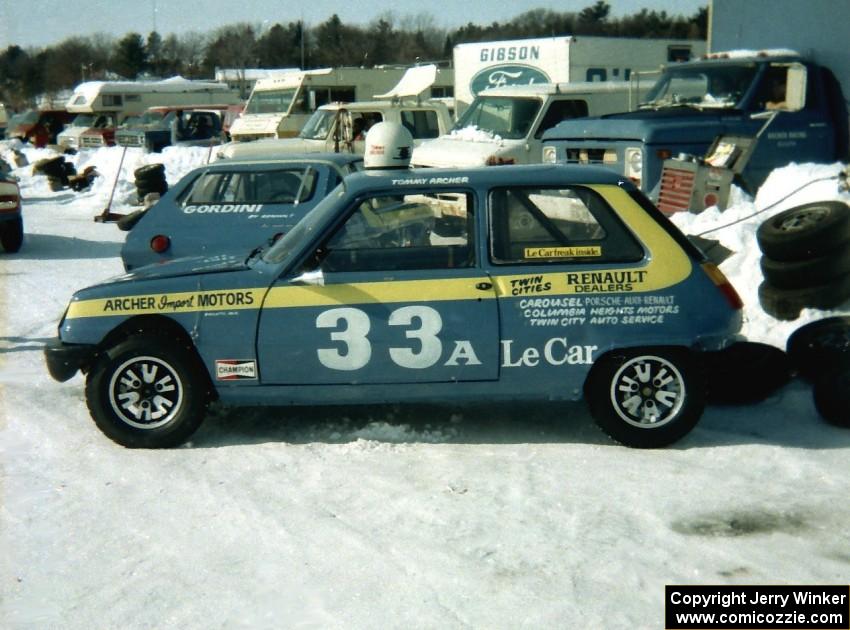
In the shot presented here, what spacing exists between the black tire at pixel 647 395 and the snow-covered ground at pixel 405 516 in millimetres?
126

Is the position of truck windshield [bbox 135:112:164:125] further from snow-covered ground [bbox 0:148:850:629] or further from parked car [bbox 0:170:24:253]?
snow-covered ground [bbox 0:148:850:629]

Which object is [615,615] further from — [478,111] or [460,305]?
[478,111]

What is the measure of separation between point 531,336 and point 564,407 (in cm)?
119

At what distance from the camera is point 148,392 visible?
607 cm

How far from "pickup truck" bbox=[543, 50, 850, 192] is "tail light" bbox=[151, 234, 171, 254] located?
4.68 metres

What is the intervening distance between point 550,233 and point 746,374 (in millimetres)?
1804

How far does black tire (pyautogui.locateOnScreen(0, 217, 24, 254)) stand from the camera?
15.6 metres

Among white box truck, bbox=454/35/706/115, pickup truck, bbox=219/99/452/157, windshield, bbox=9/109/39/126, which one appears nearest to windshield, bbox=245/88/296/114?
pickup truck, bbox=219/99/452/157

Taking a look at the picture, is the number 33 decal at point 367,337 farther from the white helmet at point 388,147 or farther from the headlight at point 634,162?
the headlight at point 634,162

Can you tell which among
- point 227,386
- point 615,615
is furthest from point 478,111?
point 615,615

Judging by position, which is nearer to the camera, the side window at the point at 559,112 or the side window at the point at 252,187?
the side window at the point at 252,187

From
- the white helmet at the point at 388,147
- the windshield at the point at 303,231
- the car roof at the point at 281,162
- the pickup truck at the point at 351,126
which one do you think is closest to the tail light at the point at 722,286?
the white helmet at the point at 388,147

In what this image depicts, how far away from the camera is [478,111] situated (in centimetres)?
1623

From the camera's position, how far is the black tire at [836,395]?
636cm
